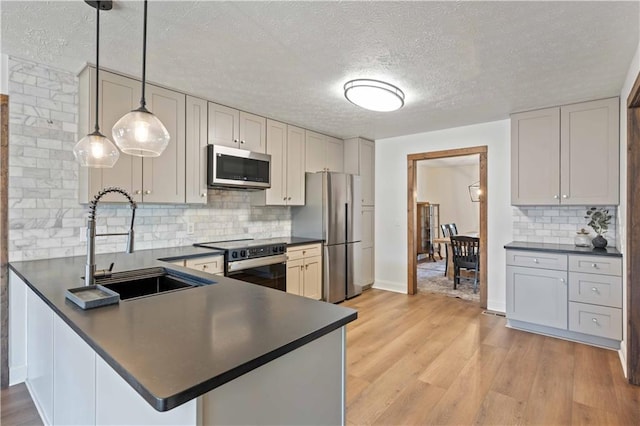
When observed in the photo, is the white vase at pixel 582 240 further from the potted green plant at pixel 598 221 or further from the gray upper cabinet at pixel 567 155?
the gray upper cabinet at pixel 567 155

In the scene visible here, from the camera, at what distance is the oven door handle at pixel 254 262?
3.16 meters

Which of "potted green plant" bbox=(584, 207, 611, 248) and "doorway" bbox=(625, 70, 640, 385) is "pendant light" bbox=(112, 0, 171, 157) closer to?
"doorway" bbox=(625, 70, 640, 385)

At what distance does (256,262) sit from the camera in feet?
11.0

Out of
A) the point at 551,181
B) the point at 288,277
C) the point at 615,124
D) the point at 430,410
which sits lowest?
the point at 430,410

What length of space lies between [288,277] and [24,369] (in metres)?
2.31

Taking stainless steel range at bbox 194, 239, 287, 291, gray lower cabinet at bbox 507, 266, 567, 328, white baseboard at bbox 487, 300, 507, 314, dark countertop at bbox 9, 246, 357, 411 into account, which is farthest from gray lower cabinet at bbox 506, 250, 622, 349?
dark countertop at bbox 9, 246, 357, 411

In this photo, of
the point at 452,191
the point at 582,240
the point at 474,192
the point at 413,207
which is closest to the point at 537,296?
the point at 582,240

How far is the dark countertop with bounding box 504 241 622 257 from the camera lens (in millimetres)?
3049

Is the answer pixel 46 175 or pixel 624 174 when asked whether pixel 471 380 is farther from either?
pixel 46 175

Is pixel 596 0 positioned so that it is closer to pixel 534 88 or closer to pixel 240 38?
pixel 534 88

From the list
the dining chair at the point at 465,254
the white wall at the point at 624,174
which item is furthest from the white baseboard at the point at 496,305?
the white wall at the point at 624,174

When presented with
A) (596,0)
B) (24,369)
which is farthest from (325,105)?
(24,369)

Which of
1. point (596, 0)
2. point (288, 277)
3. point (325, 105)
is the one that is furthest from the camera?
point (288, 277)

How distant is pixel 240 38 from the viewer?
2121mm
